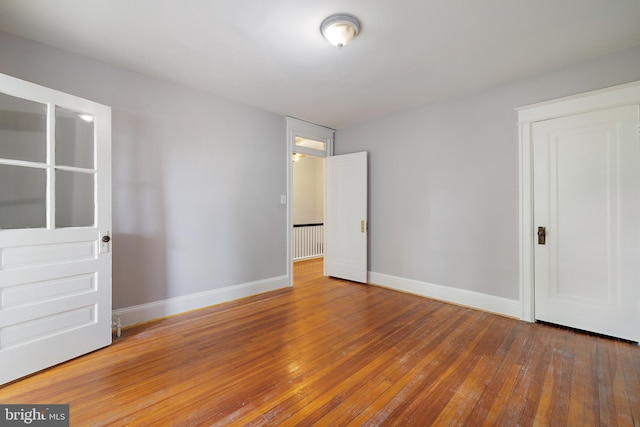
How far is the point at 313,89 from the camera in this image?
3242 mm

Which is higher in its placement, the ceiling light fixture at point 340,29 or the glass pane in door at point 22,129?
the ceiling light fixture at point 340,29

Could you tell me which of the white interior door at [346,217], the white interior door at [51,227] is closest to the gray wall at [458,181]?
the white interior door at [346,217]

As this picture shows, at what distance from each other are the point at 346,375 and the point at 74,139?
287cm

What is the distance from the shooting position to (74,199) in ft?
7.42

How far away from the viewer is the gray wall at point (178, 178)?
2.64 m

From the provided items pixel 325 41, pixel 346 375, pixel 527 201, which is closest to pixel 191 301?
pixel 346 375

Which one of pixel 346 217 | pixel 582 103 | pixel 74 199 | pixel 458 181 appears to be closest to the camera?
pixel 74 199

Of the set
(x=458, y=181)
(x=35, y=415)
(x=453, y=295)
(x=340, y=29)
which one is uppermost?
(x=340, y=29)

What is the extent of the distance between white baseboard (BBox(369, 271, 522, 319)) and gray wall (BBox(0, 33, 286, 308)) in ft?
5.54

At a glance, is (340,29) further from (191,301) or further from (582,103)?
(191,301)

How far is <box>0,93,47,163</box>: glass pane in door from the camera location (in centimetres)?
197

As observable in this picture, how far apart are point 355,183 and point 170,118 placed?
274 cm

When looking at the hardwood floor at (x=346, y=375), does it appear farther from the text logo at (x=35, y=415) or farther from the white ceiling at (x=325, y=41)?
the white ceiling at (x=325, y=41)

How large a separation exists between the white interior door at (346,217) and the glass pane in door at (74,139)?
3.31m
